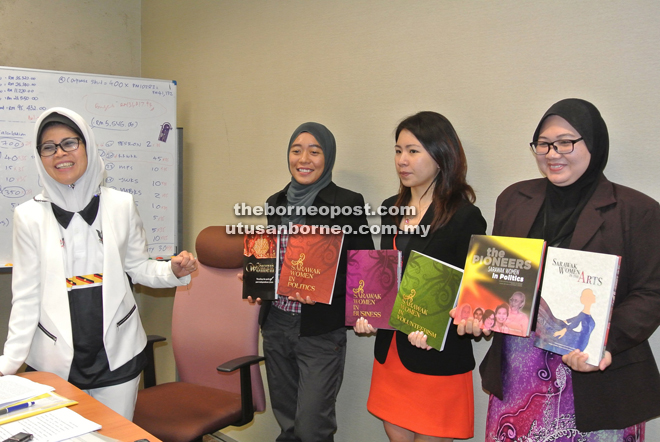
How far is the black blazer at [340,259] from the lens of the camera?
6.82ft

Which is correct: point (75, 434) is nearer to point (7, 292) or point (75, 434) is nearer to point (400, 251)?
point (400, 251)

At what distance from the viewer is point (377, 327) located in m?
1.88

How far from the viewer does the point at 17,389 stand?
1.43 meters

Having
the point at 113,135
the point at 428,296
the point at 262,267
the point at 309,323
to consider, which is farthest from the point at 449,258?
the point at 113,135

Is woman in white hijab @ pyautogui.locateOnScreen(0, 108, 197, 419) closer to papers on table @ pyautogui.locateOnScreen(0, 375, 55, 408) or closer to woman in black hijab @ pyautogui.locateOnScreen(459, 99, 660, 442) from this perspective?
papers on table @ pyautogui.locateOnScreen(0, 375, 55, 408)

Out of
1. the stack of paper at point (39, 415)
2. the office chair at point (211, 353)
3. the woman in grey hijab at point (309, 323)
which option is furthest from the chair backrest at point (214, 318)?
the stack of paper at point (39, 415)

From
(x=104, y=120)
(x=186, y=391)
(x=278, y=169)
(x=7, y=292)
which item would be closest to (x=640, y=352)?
(x=186, y=391)

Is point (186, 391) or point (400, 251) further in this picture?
point (186, 391)

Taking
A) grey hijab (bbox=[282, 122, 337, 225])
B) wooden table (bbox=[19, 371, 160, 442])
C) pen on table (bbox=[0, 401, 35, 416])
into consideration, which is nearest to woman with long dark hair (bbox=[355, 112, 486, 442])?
grey hijab (bbox=[282, 122, 337, 225])

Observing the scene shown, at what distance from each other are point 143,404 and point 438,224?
4.86ft

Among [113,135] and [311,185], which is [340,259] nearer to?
[311,185]

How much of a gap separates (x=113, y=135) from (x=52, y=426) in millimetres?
2346

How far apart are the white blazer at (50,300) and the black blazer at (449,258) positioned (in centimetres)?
104

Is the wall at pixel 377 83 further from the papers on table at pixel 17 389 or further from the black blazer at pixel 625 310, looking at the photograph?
the papers on table at pixel 17 389
